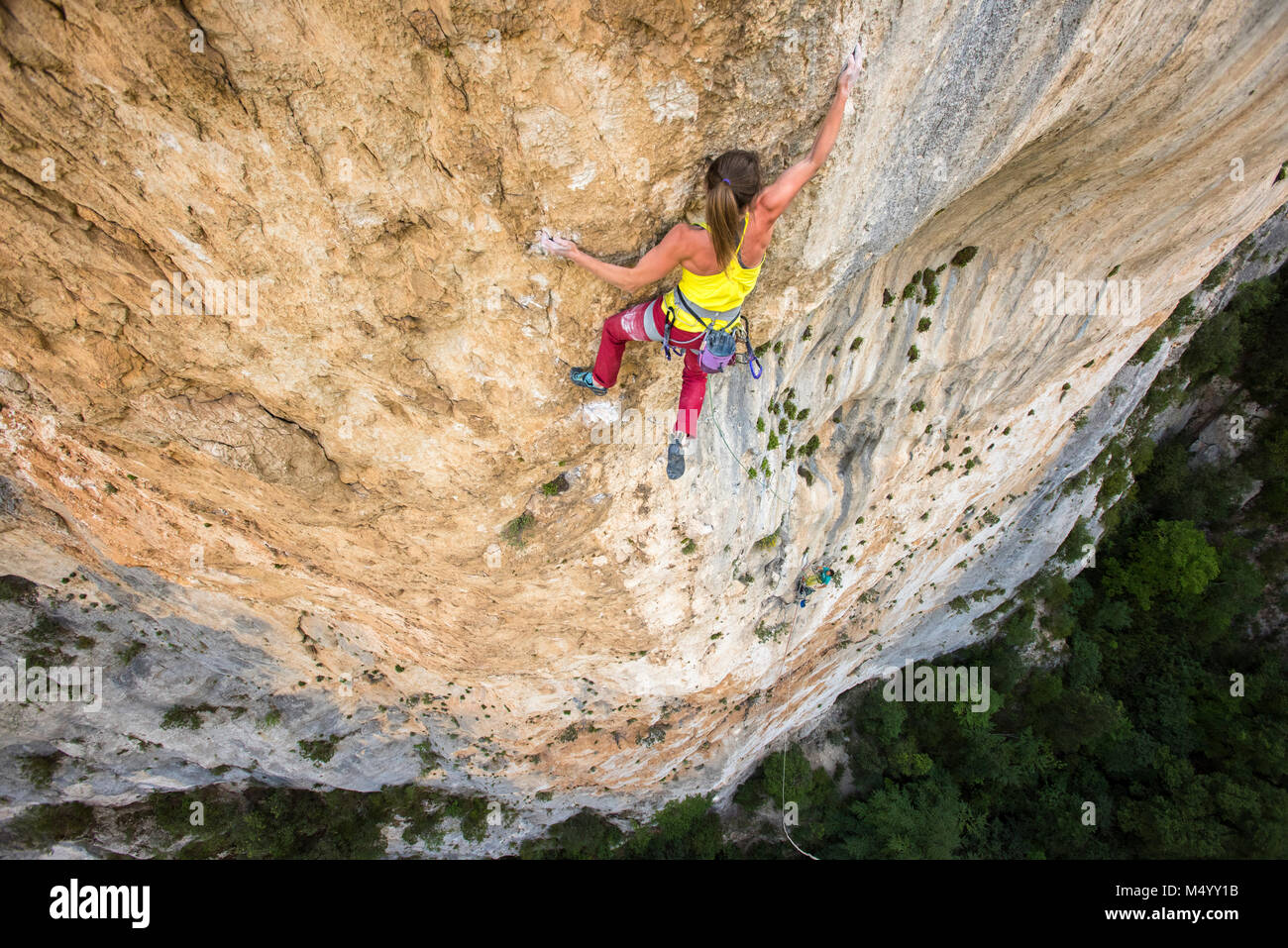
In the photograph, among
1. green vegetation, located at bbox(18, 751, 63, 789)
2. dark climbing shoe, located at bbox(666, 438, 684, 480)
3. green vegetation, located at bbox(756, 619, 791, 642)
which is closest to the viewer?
dark climbing shoe, located at bbox(666, 438, 684, 480)

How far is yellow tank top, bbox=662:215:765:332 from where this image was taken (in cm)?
404

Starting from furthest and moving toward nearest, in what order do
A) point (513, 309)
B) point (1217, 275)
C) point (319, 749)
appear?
1. point (1217, 275)
2. point (319, 749)
3. point (513, 309)

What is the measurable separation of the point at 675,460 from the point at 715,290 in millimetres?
2164

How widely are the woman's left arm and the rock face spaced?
0.53ft

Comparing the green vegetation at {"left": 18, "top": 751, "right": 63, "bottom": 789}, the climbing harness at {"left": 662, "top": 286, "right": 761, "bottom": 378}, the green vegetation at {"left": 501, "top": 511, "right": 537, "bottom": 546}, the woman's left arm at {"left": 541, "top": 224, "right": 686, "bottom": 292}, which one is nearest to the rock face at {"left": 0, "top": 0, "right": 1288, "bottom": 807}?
the green vegetation at {"left": 501, "top": 511, "right": 537, "bottom": 546}

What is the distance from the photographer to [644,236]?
4430 millimetres

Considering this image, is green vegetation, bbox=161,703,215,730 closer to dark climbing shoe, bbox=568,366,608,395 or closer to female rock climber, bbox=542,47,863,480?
dark climbing shoe, bbox=568,366,608,395

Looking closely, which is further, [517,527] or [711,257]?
[517,527]

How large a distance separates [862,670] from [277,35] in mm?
16426

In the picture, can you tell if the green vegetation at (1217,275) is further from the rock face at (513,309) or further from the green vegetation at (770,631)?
the green vegetation at (770,631)

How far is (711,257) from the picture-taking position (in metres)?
4.02

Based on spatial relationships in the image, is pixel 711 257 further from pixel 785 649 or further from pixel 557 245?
pixel 785 649

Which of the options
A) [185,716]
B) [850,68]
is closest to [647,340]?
[850,68]

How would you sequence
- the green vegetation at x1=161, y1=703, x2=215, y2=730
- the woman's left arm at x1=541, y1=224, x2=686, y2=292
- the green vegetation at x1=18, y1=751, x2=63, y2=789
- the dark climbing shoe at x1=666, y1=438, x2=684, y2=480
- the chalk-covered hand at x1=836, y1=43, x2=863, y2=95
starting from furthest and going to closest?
the green vegetation at x1=18, y1=751, x2=63, y2=789 → the green vegetation at x1=161, y1=703, x2=215, y2=730 → the dark climbing shoe at x1=666, y1=438, x2=684, y2=480 → the woman's left arm at x1=541, y1=224, x2=686, y2=292 → the chalk-covered hand at x1=836, y1=43, x2=863, y2=95
